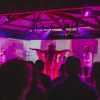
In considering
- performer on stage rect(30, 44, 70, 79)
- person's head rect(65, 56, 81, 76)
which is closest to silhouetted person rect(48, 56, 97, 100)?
person's head rect(65, 56, 81, 76)

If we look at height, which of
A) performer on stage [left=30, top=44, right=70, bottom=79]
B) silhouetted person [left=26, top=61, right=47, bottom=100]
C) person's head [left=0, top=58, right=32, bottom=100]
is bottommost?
performer on stage [left=30, top=44, right=70, bottom=79]

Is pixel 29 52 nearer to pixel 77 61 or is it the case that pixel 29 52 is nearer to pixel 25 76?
pixel 77 61

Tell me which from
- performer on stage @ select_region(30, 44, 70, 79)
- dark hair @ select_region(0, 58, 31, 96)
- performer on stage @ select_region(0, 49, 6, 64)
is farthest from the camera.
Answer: performer on stage @ select_region(0, 49, 6, 64)

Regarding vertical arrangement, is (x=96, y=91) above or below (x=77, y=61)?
below

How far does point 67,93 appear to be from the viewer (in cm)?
326

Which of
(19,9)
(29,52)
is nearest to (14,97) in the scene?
Result: (19,9)

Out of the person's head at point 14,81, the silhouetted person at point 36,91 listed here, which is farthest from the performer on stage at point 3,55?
the person's head at point 14,81

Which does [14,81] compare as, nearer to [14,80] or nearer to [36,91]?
[14,80]

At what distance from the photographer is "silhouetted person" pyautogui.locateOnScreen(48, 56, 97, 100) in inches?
126

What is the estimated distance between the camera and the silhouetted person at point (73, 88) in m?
3.21

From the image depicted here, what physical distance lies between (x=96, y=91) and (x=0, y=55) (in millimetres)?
12712

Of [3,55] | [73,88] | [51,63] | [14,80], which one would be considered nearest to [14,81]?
[14,80]

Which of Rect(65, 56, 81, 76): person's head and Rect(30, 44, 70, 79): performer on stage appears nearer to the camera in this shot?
Rect(65, 56, 81, 76): person's head

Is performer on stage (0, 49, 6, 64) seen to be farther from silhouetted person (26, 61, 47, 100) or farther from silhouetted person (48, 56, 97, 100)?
silhouetted person (48, 56, 97, 100)
